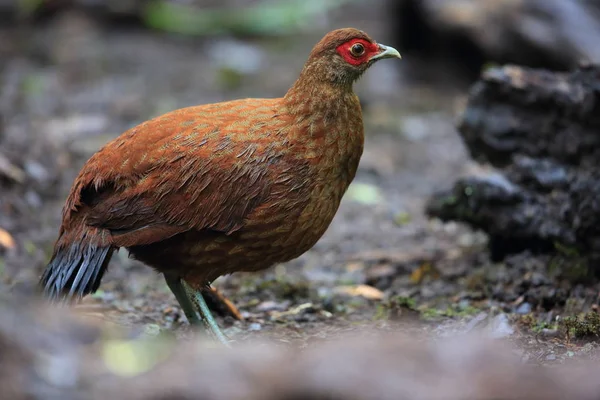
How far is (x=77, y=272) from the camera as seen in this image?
15.6 ft

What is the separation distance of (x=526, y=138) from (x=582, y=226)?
1026 mm

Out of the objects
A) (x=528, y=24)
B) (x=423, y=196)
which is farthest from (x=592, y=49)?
(x=423, y=196)

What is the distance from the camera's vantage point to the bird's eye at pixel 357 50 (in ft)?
16.3

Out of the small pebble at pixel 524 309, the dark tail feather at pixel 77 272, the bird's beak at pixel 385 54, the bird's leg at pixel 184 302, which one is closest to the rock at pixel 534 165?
the small pebble at pixel 524 309

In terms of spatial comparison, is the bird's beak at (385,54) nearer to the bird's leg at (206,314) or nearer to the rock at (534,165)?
the rock at (534,165)

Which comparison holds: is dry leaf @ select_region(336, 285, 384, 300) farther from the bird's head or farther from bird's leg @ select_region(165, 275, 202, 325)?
the bird's head

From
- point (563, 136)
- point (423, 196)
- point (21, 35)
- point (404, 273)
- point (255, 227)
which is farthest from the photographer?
point (21, 35)

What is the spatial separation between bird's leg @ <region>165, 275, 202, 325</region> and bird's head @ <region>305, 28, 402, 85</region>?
5.12ft

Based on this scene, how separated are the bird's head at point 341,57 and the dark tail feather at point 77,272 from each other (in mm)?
1657

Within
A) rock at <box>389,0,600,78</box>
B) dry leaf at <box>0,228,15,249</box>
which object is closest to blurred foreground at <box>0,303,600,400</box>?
dry leaf at <box>0,228,15,249</box>

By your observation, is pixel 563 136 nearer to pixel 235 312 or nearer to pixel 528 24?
pixel 235 312

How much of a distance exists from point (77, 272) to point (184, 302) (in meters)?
0.70

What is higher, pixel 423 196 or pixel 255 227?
pixel 423 196

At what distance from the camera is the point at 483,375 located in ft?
8.57
